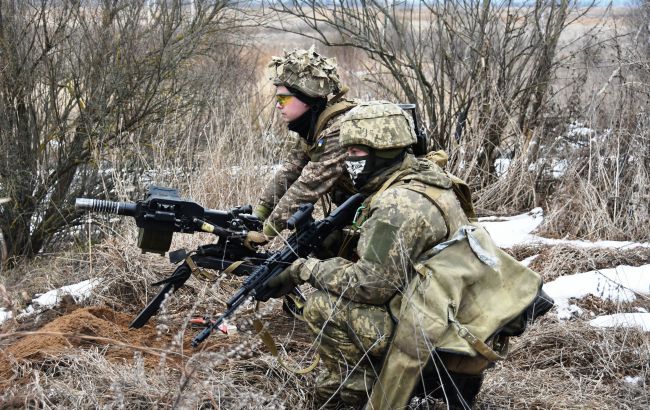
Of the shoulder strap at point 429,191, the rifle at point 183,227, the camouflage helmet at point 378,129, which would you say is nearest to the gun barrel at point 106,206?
the rifle at point 183,227

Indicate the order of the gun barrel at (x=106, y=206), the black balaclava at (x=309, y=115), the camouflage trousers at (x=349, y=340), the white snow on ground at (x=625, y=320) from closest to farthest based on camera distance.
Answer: the camouflage trousers at (x=349, y=340) → the gun barrel at (x=106, y=206) → the white snow on ground at (x=625, y=320) → the black balaclava at (x=309, y=115)

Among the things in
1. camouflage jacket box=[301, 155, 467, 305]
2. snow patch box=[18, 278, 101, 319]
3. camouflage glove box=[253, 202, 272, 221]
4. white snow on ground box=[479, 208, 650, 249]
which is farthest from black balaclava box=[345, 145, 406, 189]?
white snow on ground box=[479, 208, 650, 249]

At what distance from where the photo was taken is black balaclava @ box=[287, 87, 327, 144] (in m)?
5.09

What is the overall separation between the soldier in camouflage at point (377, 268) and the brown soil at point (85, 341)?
81 cm

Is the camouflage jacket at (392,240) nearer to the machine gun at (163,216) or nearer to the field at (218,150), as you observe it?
the machine gun at (163,216)

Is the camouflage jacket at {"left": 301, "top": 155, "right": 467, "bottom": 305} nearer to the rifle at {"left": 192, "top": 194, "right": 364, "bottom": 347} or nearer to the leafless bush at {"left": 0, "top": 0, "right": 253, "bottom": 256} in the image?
the rifle at {"left": 192, "top": 194, "right": 364, "bottom": 347}

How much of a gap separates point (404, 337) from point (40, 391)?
157cm

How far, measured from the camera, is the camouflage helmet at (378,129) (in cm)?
366

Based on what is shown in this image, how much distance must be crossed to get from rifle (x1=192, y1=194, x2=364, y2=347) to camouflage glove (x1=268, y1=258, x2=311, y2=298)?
0.9 inches

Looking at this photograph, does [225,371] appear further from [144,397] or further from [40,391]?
[40,391]

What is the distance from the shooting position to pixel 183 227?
4070 mm

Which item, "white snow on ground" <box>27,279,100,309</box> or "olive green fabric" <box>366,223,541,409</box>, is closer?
"olive green fabric" <box>366,223,541,409</box>

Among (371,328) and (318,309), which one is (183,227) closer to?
(318,309)

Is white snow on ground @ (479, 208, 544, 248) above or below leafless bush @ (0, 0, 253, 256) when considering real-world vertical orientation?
below
